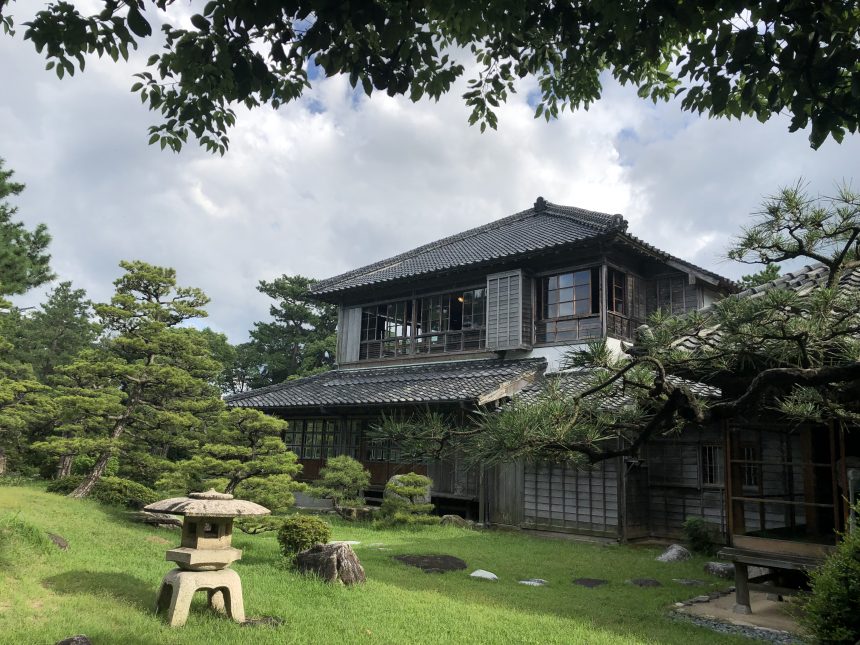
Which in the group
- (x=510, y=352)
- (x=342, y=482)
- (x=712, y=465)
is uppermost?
(x=510, y=352)

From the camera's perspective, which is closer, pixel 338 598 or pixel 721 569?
pixel 338 598

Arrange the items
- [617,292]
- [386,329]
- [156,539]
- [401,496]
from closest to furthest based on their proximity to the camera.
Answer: [156,539]
[401,496]
[617,292]
[386,329]

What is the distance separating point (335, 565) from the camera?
7.79 meters

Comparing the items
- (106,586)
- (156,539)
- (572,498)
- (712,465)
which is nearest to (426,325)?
(572,498)

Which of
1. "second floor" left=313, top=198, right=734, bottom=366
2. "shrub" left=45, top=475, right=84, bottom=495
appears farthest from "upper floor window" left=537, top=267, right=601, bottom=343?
"shrub" left=45, top=475, right=84, bottom=495

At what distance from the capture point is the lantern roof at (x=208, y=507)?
6.24 m

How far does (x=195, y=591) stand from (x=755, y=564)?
607 centimetres

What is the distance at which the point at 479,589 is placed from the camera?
8.14m

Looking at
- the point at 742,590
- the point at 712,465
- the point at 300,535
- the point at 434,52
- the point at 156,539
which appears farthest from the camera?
the point at 712,465

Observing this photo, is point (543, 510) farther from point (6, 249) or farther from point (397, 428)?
point (6, 249)

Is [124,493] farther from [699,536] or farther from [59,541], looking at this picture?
[699,536]

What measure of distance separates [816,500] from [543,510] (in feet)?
22.4

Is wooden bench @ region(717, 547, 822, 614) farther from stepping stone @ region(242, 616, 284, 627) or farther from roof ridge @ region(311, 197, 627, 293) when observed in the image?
roof ridge @ region(311, 197, 627, 293)

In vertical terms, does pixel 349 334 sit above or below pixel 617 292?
below
